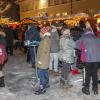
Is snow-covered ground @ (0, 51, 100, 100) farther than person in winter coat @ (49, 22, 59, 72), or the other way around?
person in winter coat @ (49, 22, 59, 72)

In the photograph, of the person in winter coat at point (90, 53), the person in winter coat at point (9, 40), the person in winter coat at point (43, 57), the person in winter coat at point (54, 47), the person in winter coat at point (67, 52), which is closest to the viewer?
the person in winter coat at point (90, 53)

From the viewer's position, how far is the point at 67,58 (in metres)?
9.97

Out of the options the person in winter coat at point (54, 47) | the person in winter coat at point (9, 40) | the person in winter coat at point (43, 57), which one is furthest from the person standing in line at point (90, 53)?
the person in winter coat at point (9, 40)

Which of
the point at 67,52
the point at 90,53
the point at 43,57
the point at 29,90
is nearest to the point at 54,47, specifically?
the point at 67,52

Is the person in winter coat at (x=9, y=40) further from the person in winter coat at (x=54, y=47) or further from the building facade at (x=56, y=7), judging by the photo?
the building facade at (x=56, y=7)

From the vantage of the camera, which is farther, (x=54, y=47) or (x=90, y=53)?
(x=54, y=47)

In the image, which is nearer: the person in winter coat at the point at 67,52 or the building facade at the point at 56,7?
the person in winter coat at the point at 67,52

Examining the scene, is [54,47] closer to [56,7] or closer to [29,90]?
[29,90]

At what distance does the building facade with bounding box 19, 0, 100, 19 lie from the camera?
3412cm

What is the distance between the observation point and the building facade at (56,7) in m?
34.1

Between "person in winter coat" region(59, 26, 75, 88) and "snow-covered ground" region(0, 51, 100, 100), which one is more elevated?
"person in winter coat" region(59, 26, 75, 88)

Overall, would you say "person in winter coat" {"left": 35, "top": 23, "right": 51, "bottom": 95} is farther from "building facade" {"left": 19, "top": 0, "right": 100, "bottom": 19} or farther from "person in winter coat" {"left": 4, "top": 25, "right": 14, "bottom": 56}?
"building facade" {"left": 19, "top": 0, "right": 100, "bottom": 19}

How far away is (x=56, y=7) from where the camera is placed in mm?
44344

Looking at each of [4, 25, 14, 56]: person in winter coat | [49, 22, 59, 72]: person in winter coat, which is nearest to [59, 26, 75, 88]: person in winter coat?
[49, 22, 59, 72]: person in winter coat
